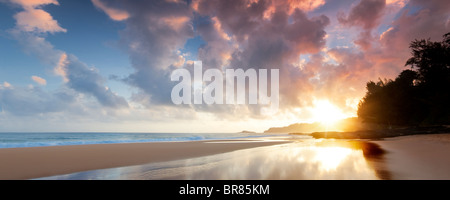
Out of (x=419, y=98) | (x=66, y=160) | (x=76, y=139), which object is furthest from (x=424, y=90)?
(x=76, y=139)

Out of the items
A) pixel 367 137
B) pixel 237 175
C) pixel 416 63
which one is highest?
pixel 416 63

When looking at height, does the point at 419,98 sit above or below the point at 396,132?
above

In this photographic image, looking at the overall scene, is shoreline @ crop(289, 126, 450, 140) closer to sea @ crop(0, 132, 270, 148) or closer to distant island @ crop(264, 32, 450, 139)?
distant island @ crop(264, 32, 450, 139)

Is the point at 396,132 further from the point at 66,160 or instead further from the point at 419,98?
the point at 66,160

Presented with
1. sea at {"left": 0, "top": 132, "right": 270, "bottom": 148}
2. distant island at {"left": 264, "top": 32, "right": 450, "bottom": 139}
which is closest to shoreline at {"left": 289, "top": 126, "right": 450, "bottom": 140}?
distant island at {"left": 264, "top": 32, "right": 450, "bottom": 139}

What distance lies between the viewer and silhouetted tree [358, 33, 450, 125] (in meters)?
27.9

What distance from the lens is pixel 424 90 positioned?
109 ft

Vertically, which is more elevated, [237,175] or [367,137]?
[237,175]

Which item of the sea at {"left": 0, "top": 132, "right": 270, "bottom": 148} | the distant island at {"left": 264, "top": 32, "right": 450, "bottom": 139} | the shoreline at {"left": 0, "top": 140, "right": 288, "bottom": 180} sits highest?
the distant island at {"left": 264, "top": 32, "right": 450, "bottom": 139}

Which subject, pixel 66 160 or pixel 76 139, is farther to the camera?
pixel 76 139
